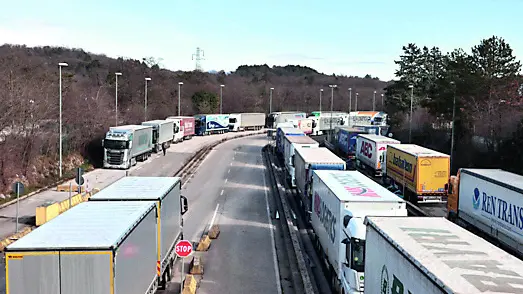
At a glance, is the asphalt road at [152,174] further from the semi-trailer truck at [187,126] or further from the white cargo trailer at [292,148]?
the white cargo trailer at [292,148]

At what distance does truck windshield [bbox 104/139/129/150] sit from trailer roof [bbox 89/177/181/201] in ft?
77.5

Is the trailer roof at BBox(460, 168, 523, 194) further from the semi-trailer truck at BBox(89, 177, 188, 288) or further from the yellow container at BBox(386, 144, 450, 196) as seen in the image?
the semi-trailer truck at BBox(89, 177, 188, 288)

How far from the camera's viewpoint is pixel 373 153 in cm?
3978

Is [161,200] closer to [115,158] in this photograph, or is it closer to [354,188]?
[354,188]

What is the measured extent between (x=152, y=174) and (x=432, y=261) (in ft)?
110

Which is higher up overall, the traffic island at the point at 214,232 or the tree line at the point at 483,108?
the tree line at the point at 483,108

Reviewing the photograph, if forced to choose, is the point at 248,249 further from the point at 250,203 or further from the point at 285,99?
the point at 285,99

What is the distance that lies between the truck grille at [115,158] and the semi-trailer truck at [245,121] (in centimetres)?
4166

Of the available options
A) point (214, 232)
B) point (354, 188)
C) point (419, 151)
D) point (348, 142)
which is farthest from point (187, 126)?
point (354, 188)

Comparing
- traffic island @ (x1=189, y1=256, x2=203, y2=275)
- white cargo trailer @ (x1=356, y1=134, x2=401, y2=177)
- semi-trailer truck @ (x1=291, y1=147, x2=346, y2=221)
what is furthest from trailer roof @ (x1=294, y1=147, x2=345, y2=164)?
traffic island @ (x1=189, y1=256, x2=203, y2=275)

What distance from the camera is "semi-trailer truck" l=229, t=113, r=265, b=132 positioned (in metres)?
83.1

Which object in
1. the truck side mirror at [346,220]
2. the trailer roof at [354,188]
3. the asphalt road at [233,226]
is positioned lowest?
the asphalt road at [233,226]

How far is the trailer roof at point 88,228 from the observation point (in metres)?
8.87

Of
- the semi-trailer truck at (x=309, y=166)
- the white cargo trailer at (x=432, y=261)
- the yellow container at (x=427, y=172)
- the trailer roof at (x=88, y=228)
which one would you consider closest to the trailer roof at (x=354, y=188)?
the semi-trailer truck at (x=309, y=166)
